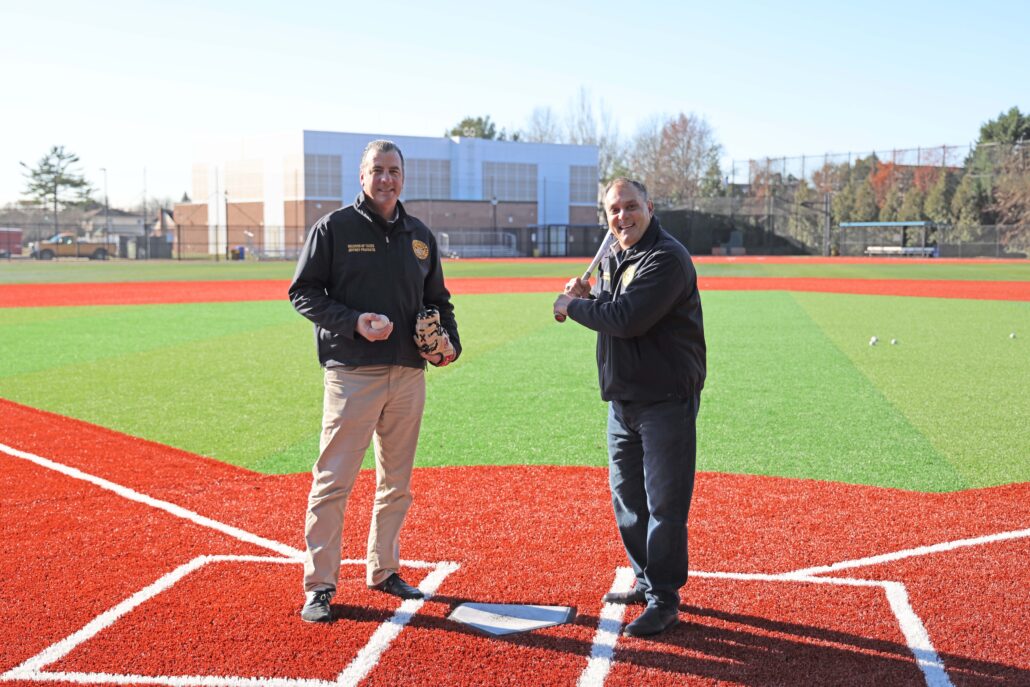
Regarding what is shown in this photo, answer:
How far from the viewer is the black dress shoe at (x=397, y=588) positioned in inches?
194

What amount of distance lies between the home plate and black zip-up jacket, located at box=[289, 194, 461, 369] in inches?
48.7

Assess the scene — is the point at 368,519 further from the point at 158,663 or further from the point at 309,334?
the point at 309,334

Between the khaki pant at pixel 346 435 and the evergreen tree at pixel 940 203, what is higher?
the evergreen tree at pixel 940 203

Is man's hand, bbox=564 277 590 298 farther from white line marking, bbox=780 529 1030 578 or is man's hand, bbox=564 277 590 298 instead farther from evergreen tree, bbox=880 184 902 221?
evergreen tree, bbox=880 184 902 221

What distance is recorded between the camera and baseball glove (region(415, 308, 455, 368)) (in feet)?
15.7

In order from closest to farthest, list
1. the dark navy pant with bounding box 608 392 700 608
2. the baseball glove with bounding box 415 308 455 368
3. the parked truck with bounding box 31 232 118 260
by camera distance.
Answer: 1. the dark navy pant with bounding box 608 392 700 608
2. the baseball glove with bounding box 415 308 455 368
3. the parked truck with bounding box 31 232 118 260

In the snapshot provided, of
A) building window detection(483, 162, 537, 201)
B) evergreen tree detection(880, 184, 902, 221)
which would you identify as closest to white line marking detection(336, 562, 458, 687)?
evergreen tree detection(880, 184, 902, 221)

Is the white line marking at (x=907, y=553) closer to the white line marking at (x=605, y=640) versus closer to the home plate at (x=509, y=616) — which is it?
the white line marking at (x=605, y=640)

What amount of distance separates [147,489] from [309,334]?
1007 cm

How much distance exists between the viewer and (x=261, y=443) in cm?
866

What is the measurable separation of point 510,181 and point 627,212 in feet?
277

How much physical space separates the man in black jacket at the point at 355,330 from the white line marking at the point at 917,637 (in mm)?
2342

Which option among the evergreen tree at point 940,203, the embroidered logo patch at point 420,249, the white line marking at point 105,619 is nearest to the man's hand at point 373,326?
the embroidered logo patch at point 420,249

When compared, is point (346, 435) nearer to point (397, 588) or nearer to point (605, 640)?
point (397, 588)
